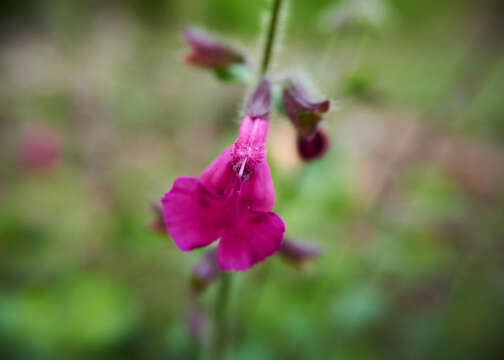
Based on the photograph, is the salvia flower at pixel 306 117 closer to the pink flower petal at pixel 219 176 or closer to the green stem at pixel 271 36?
the green stem at pixel 271 36

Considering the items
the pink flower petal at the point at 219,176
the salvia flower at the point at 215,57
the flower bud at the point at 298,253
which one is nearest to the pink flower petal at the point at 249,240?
the pink flower petal at the point at 219,176

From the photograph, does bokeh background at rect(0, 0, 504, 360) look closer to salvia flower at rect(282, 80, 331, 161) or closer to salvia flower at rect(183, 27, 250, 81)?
salvia flower at rect(183, 27, 250, 81)

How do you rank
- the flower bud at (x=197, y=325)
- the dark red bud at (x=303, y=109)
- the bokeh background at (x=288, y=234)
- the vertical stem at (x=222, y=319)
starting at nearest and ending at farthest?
the dark red bud at (x=303, y=109) → the vertical stem at (x=222, y=319) → the flower bud at (x=197, y=325) → the bokeh background at (x=288, y=234)

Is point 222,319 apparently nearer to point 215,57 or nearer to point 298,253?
point 298,253

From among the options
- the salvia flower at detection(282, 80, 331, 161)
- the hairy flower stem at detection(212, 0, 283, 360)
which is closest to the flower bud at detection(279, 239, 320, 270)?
the hairy flower stem at detection(212, 0, 283, 360)

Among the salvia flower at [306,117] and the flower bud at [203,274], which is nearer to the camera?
the salvia flower at [306,117]

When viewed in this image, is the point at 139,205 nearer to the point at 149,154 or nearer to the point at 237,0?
the point at 149,154

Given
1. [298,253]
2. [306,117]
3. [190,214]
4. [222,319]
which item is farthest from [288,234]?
[190,214]
